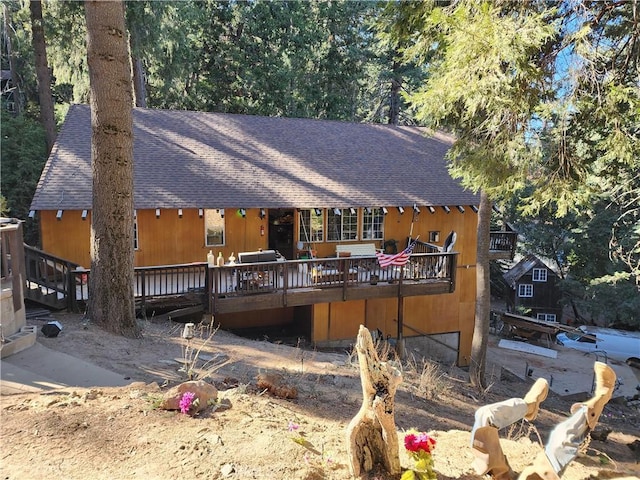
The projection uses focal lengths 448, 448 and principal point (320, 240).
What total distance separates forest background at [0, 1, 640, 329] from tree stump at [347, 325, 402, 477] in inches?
708

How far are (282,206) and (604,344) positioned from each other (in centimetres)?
1871

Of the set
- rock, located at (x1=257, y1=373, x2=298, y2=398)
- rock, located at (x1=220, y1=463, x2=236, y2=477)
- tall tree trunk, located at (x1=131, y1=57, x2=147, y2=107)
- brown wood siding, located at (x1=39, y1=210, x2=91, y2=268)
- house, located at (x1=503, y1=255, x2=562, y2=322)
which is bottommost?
house, located at (x1=503, y1=255, x2=562, y2=322)

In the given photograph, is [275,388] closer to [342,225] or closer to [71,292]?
[71,292]

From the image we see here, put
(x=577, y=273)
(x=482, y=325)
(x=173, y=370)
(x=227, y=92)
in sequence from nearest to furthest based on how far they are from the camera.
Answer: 1. (x=173, y=370)
2. (x=482, y=325)
3. (x=227, y=92)
4. (x=577, y=273)

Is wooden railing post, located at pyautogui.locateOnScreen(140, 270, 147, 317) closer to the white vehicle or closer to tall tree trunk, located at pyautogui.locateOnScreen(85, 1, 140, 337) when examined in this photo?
tall tree trunk, located at pyautogui.locateOnScreen(85, 1, 140, 337)

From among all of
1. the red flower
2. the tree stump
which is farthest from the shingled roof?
the red flower

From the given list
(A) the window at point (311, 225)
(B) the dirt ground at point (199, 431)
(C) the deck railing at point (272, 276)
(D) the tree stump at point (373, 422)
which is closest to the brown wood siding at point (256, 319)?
(C) the deck railing at point (272, 276)

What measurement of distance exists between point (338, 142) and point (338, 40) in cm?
1286

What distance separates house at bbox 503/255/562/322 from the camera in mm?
28453

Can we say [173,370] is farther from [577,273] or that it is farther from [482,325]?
[577,273]

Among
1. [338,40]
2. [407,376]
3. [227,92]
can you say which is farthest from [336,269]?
[338,40]

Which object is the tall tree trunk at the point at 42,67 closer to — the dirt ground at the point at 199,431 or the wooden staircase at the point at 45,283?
the wooden staircase at the point at 45,283

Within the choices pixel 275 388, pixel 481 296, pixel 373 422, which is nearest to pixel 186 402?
pixel 275 388

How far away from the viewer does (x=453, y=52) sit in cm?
694
